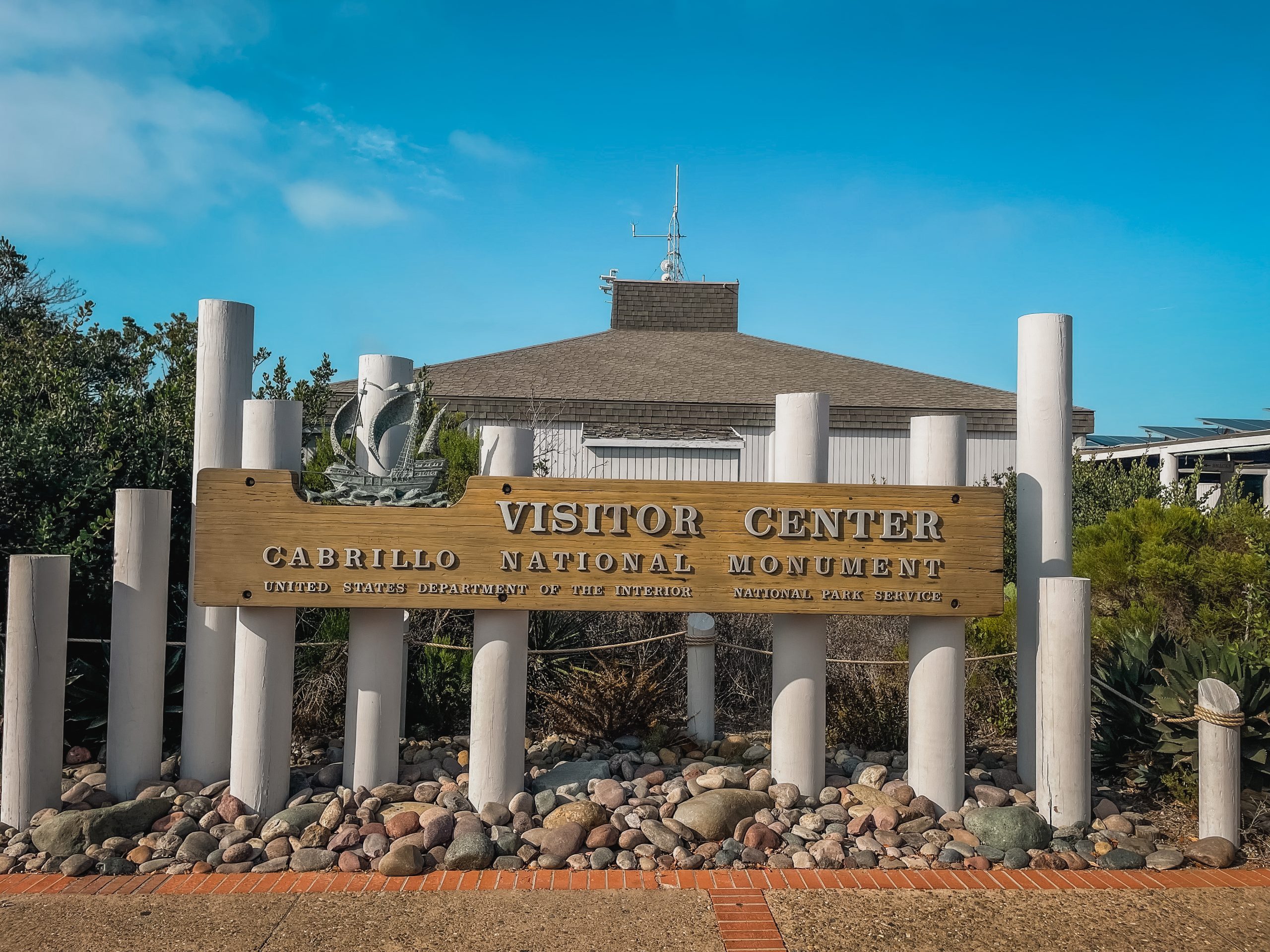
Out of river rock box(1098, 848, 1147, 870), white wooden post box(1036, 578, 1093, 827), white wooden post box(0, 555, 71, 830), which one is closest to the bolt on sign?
white wooden post box(1036, 578, 1093, 827)

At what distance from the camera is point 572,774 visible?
6.23 meters

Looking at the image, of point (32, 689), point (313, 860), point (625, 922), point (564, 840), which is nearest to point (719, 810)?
point (564, 840)

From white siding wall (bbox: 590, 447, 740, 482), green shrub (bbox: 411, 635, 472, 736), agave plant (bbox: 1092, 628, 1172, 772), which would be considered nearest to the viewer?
agave plant (bbox: 1092, 628, 1172, 772)

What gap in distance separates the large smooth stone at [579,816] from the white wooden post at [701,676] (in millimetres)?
1801

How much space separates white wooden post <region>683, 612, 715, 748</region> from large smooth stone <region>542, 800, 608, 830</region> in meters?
1.80

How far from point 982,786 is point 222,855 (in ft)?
15.4

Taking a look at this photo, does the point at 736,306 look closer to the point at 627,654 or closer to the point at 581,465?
the point at 581,465

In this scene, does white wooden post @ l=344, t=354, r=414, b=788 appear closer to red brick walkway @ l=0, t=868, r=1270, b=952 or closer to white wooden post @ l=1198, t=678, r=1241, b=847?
red brick walkway @ l=0, t=868, r=1270, b=952

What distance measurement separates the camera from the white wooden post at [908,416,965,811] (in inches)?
224

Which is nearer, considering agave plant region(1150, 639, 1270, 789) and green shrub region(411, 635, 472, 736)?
agave plant region(1150, 639, 1270, 789)

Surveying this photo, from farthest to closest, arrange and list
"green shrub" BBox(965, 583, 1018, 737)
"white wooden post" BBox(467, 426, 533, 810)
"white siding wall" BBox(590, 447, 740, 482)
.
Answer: "white siding wall" BBox(590, 447, 740, 482) < "green shrub" BBox(965, 583, 1018, 737) < "white wooden post" BBox(467, 426, 533, 810)

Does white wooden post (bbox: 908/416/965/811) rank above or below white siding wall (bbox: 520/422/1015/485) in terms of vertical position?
below

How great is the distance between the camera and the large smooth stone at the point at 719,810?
530 cm

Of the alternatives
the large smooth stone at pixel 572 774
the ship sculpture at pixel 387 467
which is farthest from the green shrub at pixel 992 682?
the ship sculpture at pixel 387 467
